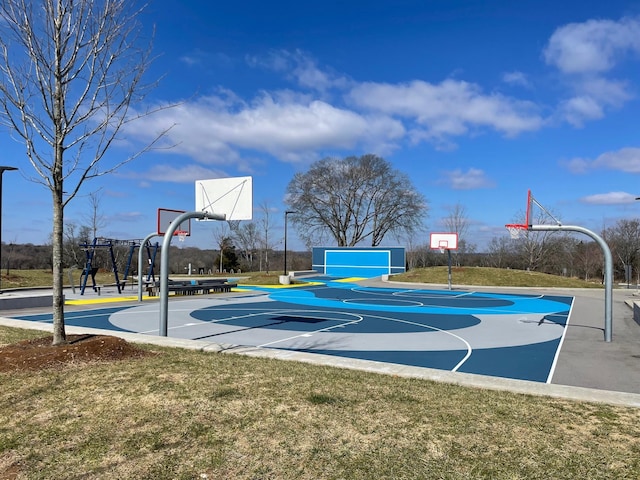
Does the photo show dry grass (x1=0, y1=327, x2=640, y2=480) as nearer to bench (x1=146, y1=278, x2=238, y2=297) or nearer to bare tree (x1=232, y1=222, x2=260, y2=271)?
bench (x1=146, y1=278, x2=238, y2=297)

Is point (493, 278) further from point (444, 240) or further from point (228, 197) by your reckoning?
point (228, 197)

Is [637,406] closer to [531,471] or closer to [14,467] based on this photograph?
[531,471]

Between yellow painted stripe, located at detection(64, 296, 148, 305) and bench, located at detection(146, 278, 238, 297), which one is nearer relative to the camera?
yellow painted stripe, located at detection(64, 296, 148, 305)

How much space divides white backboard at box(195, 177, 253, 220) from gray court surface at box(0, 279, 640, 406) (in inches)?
127

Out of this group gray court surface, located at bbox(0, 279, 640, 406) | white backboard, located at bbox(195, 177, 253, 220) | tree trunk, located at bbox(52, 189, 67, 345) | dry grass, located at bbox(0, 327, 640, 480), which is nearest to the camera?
dry grass, located at bbox(0, 327, 640, 480)

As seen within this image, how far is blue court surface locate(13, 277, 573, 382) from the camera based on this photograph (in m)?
9.98

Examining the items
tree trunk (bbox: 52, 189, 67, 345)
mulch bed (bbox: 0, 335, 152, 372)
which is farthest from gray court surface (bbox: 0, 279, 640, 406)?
tree trunk (bbox: 52, 189, 67, 345)

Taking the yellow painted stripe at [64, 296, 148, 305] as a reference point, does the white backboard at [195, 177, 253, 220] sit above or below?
above

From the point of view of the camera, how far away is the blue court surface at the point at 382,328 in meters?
9.98

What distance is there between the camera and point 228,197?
42.7 feet

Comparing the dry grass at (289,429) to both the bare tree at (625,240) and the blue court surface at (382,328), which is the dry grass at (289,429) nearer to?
the blue court surface at (382,328)

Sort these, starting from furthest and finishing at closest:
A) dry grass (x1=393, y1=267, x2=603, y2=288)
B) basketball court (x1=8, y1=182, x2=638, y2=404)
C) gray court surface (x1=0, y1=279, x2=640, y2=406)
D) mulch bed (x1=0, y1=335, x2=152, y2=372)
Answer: dry grass (x1=393, y1=267, x2=603, y2=288) → basketball court (x1=8, y1=182, x2=638, y2=404) → gray court surface (x1=0, y1=279, x2=640, y2=406) → mulch bed (x1=0, y1=335, x2=152, y2=372)

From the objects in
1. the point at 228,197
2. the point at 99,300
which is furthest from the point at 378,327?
the point at 99,300

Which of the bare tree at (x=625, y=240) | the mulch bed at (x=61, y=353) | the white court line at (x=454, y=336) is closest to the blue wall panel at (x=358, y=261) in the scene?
the bare tree at (x=625, y=240)
